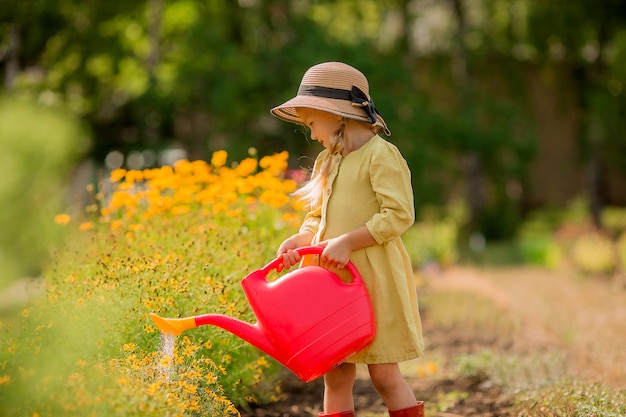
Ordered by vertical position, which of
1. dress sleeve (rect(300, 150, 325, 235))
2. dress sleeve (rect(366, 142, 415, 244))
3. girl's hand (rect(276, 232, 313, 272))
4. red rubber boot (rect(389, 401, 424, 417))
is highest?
dress sleeve (rect(366, 142, 415, 244))

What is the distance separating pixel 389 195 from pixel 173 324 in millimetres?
831

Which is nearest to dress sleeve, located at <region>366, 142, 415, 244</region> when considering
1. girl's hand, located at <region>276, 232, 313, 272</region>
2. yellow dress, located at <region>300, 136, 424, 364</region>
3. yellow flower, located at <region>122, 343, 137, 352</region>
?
yellow dress, located at <region>300, 136, 424, 364</region>

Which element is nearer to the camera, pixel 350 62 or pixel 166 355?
pixel 166 355

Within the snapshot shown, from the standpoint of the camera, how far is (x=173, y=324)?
8.83ft

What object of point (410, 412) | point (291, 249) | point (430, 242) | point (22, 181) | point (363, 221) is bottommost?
point (430, 242)

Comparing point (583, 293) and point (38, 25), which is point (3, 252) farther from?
point (38, 25)

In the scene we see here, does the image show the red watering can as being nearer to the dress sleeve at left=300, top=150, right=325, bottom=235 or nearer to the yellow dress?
the yellow dress

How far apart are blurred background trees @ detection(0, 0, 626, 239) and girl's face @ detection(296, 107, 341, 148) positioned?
25.4ft

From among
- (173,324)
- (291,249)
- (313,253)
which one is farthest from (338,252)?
(173,324)

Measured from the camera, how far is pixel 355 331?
2.63 m

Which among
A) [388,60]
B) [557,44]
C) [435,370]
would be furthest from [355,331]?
[557,44]

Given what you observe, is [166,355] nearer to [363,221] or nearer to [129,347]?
[129,347]

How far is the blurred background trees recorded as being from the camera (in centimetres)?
1109

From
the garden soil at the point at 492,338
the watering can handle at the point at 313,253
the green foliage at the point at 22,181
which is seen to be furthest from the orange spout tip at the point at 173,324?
the garden soil at the point at 492,338
